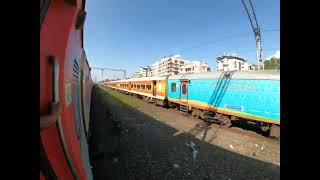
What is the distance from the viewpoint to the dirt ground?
14.0ft

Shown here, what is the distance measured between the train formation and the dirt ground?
81cm

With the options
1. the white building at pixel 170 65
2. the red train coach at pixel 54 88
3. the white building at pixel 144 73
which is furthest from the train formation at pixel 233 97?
the white building at pixel 170 65

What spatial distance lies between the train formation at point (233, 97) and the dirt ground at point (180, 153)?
810 millimetres

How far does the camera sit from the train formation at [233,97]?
6.68 metres

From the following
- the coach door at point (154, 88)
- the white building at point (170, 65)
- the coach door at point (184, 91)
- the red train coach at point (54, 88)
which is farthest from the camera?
the white building at point (170, 65)

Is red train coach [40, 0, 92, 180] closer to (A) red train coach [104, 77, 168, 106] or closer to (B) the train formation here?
(B) the train formation

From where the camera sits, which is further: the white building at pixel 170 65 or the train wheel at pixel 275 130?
A: the white building at pixel 170 65

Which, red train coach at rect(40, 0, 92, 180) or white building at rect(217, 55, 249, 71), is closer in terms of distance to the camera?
red train coach at rect(40, 0, 92, 180)

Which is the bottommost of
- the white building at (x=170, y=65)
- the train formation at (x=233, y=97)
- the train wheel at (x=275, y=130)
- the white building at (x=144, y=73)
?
the train wheel at (x=275, y=130)

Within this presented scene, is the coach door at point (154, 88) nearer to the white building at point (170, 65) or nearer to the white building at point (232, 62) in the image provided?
the white building at point (232, 62)

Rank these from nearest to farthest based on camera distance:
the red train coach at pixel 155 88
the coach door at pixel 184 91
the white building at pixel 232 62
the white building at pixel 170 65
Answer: the coach door at pixel 184 91 < the red train coach at pixel 155 88 < the white building at pixel 232 62 < the white building at pixel 170 65

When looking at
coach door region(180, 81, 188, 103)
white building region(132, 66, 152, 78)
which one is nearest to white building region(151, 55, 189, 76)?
white building region(132, 66, 152, 78)
